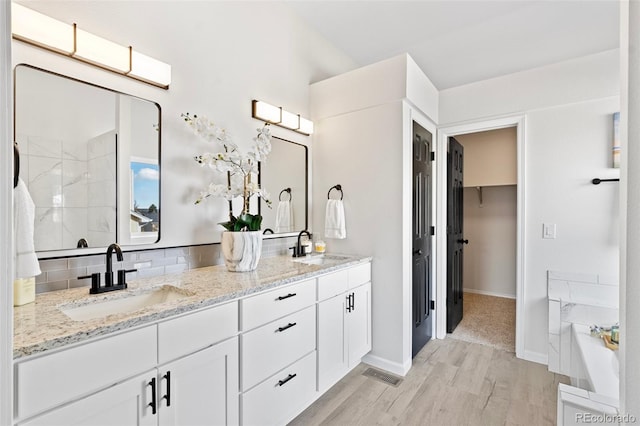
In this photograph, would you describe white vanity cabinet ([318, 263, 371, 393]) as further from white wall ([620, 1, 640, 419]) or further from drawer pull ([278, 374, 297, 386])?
white wall ([620, 1, 640, 419])

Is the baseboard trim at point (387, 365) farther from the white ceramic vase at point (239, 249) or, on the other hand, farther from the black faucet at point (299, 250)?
the white ceramic vase at point (239, 249)

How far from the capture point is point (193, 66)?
1927 millimetres

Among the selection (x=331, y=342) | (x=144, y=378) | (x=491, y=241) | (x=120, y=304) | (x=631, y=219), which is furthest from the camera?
(x=491, y=241)

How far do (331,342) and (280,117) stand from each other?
176cm

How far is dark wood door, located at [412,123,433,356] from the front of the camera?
2.64m

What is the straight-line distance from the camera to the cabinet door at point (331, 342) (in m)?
1.98

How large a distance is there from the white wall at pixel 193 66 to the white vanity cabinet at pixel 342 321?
89cm

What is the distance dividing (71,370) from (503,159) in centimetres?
468

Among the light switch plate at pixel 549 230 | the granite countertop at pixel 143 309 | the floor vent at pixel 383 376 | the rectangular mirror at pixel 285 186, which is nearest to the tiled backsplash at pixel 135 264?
the granite countertop at pixel 143 309

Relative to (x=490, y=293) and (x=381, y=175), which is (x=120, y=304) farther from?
(x=490, y=293)

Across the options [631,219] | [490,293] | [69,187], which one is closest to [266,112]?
[69,187]

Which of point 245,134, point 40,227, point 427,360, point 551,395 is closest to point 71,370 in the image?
point 40,227

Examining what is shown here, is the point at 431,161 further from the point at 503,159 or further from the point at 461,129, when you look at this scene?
the point at 503,159

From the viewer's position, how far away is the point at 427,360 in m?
2.64
